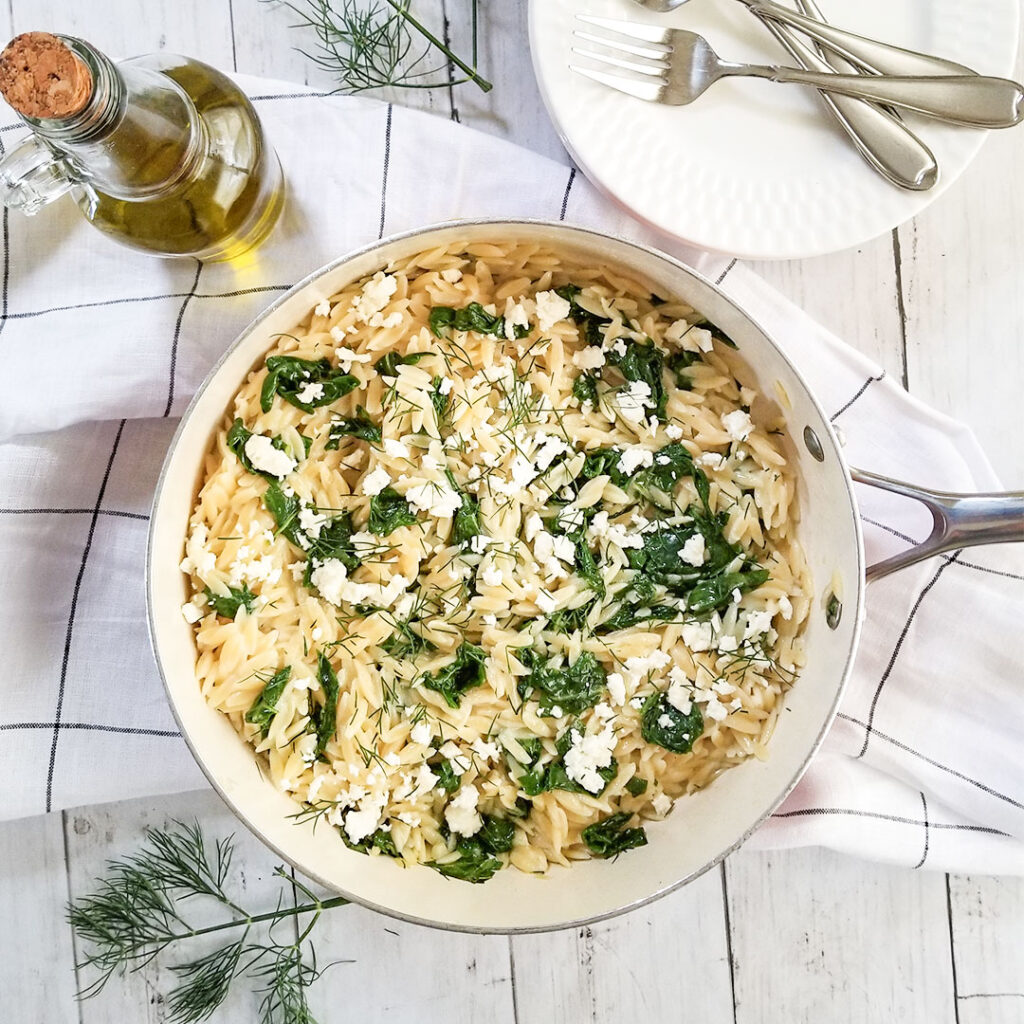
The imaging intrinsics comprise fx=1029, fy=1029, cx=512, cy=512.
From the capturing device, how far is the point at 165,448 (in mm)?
2062

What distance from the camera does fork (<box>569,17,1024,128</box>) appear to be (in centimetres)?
187

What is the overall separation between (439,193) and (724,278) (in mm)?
573

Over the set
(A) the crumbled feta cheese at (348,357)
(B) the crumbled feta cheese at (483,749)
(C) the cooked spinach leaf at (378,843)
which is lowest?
(C) the cooked spinach leaf at (378,843)

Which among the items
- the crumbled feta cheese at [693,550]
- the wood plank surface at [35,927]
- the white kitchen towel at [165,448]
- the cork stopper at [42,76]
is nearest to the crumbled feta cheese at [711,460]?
the crumbled feta cheese at [693,550]

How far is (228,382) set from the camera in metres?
1.72

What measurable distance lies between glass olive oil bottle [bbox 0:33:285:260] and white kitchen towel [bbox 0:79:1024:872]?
14 centimetres

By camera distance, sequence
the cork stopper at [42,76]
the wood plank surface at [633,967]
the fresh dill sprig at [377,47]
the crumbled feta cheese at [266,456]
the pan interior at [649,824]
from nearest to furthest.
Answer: the cork stopper at [42,76] → the pan interior at [649,824] → the crumbled feta cheese at [266,456] → the fresh dill sprig at [377,47] → the wood plank surface at [633,967]

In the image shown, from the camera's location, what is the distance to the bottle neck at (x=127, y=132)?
141 centimetres

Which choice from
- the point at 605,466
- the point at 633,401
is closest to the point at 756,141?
the point at 633,401

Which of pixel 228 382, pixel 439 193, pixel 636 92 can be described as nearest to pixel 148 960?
pixel 228 382

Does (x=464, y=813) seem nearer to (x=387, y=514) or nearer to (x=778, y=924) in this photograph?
(x=387, y=514)

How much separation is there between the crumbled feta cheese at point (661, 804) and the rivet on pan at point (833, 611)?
1.44ft

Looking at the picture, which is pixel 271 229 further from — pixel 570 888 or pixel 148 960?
pixel 148 960

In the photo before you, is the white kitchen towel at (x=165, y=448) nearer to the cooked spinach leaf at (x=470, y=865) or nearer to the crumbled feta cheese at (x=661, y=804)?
the crumbled feta cheese at (x=661, y=804)
